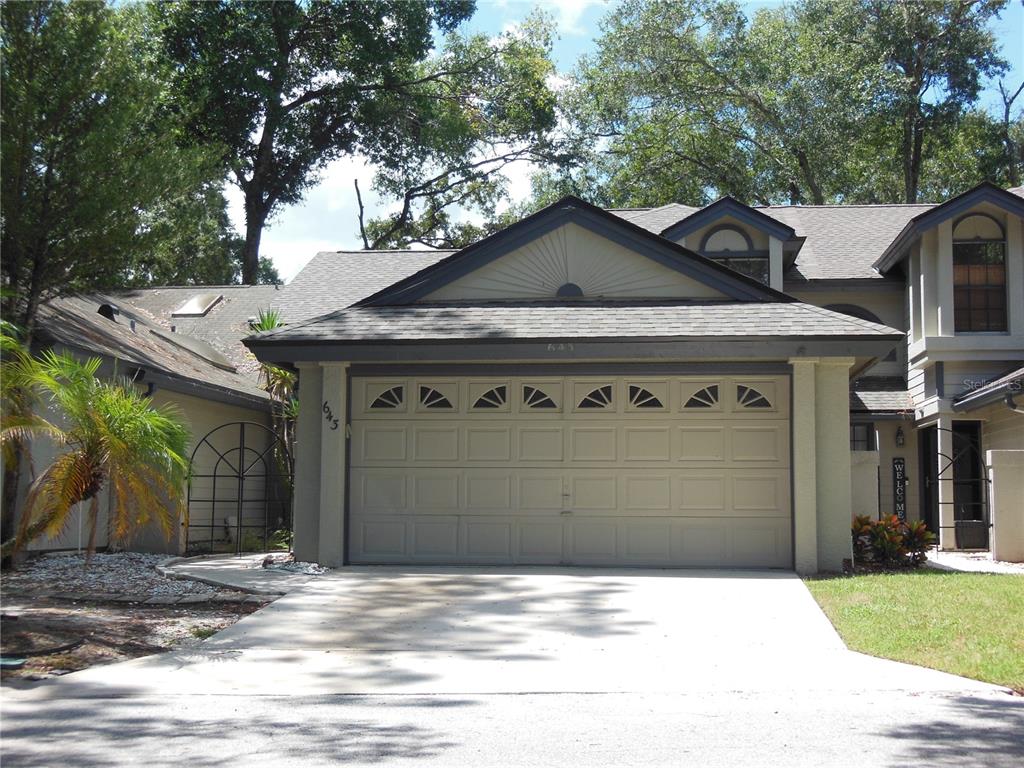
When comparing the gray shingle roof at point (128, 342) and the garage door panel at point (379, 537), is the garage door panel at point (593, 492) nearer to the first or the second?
the garage door panel at point (379, 537)

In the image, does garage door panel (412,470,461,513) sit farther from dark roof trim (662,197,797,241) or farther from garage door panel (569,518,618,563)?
dark roof trim (662,197,797,241)

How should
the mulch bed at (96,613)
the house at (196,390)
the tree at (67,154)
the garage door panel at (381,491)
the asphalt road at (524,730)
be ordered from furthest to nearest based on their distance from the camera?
the house at (196,390), the garage door panel at (381,491), the tree at (67,154), the mulch bed at (96,613), the asphalt road at (524,730)

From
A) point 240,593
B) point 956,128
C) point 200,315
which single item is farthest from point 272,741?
point 956,128

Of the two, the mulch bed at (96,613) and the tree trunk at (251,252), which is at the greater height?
the tree trunk at (251,252)

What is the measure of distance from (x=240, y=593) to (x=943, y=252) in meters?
13.1

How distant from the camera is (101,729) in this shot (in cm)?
631

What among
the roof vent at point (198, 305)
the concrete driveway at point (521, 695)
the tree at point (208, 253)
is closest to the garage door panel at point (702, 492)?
the concrete driveway at point (521, 695)

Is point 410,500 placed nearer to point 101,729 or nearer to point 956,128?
point 101,729

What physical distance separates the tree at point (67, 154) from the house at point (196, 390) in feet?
5.35

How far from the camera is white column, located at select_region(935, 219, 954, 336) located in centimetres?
1797

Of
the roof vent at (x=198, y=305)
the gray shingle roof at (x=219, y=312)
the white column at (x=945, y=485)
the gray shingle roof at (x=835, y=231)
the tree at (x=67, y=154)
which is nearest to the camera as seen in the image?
the tree at (x=67, y=154)

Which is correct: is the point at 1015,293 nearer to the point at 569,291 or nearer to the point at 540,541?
the point at 569,291

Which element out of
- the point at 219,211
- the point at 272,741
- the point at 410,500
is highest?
the point at 219,211

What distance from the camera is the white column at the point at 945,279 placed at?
17969 millimetres
